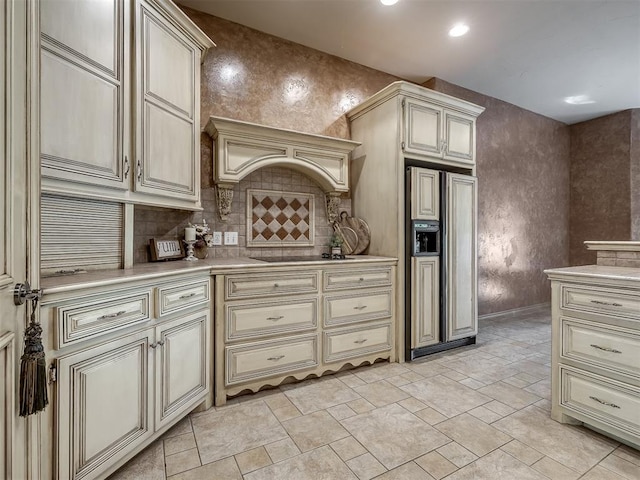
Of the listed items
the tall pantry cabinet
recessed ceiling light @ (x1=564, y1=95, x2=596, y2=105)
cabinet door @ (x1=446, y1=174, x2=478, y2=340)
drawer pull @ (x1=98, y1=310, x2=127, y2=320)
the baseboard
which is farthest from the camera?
recessed ceiling light @ (x1=564, y1=95, x2=596, y2=105)

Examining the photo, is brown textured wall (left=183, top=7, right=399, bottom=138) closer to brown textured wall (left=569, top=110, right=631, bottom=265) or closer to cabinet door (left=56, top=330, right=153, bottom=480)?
cabinet door (left=56, top=330, right=153, bottom=480)

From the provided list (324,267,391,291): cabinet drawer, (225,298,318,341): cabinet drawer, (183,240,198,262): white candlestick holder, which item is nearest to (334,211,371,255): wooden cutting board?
(324,267,391,291): cabinet drawer

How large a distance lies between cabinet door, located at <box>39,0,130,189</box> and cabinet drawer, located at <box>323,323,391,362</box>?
185cm

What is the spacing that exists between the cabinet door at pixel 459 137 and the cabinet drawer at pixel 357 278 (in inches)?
54.1

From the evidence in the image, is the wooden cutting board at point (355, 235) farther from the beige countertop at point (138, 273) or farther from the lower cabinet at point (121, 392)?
the lower cabinet at point (121, 392)

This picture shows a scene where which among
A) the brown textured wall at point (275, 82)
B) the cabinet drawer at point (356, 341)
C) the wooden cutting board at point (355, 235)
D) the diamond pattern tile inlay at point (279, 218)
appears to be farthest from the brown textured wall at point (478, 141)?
the cabinet drawer at point (356, 341)

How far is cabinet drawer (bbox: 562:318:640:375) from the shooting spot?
1.66m

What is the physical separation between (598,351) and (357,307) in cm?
155

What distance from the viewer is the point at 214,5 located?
8.75 feet

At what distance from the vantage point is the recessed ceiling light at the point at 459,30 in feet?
9.67

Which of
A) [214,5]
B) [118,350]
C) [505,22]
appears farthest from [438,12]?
[118,350]

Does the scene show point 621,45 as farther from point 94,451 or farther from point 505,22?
point 94,451

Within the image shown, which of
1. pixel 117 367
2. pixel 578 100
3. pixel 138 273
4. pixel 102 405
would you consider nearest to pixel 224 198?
pixel 138 273

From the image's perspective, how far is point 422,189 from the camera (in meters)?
2.98
